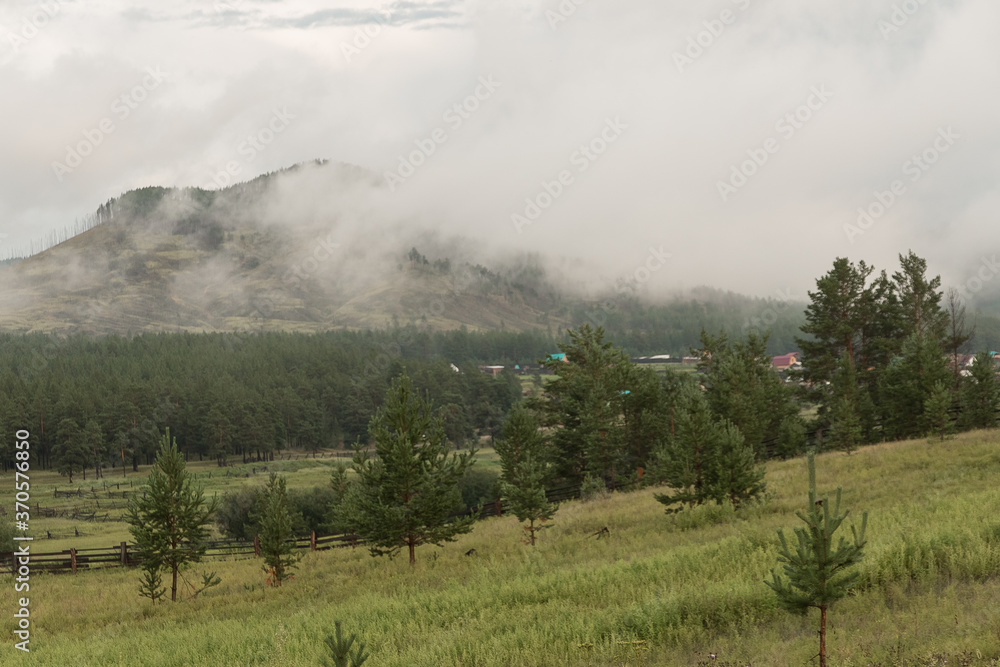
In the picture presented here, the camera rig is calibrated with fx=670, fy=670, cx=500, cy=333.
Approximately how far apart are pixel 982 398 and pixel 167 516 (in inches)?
1656

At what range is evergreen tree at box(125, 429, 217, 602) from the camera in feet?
72.4

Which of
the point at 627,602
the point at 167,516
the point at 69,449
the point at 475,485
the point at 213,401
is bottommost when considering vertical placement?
the point at 475,485

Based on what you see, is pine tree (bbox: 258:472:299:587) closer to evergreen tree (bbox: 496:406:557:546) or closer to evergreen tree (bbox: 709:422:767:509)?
evergreen tree (bbox: 496:406:557:546)

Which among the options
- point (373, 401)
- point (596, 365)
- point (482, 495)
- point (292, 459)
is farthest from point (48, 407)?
point (596, 365)

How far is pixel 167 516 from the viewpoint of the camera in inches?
875

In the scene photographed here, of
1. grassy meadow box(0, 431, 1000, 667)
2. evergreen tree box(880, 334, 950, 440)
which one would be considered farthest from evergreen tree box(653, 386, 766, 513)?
evergreen tree box(880, 334, 950, 440)

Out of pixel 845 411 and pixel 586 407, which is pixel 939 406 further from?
pixel 586 407

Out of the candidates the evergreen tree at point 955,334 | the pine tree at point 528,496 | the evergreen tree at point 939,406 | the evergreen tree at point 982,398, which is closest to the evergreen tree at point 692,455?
the pine tree at point 528,496

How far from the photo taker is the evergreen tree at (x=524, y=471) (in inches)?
915

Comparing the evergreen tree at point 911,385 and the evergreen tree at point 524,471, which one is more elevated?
the evergreen tree at point 911,385

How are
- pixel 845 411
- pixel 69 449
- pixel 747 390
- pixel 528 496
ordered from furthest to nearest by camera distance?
→ pixel 69 449 → pixel 747 390 → pixel 845 411 → pixel 528 496

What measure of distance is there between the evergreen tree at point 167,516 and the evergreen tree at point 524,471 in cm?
1017

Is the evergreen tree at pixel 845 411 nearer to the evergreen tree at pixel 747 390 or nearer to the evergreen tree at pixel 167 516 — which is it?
the evergreen tree at pixel 747 390

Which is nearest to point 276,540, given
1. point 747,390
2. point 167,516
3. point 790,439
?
point 167,516
